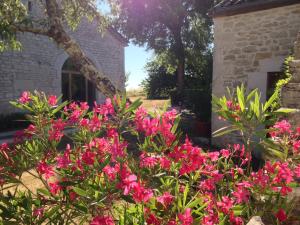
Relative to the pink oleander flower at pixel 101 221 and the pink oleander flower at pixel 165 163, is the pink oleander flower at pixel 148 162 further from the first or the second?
the pink oleander flower at pixel 101 221

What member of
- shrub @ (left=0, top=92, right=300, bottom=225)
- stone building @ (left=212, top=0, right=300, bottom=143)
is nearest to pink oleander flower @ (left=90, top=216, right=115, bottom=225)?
shrub @ (left=0, top=92, right=300, bottom=225)

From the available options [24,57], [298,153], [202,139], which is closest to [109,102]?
[298,153]

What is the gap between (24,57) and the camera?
11.4 meters

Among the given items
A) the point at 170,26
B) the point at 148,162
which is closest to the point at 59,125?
the point at 148,162

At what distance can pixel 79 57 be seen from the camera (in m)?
5.38

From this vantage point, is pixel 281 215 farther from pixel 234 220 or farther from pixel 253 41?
pixel 253 41

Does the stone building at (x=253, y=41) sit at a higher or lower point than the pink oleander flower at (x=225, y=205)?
higher

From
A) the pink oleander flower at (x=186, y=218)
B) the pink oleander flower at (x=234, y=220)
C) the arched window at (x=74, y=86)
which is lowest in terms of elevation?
the pink oleander flower at (x=234, y=220)

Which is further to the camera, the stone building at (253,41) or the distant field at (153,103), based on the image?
the stone building at (253,41)

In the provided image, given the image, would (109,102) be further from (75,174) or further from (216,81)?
(216,81)

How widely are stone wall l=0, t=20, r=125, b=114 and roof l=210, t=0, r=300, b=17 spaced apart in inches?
200

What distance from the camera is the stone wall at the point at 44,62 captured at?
35.5 ft

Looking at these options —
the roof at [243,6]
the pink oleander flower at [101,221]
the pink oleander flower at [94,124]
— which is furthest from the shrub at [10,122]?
the pink oleander flower at [101,221]

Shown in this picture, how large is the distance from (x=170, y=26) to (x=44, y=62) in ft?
29.8
